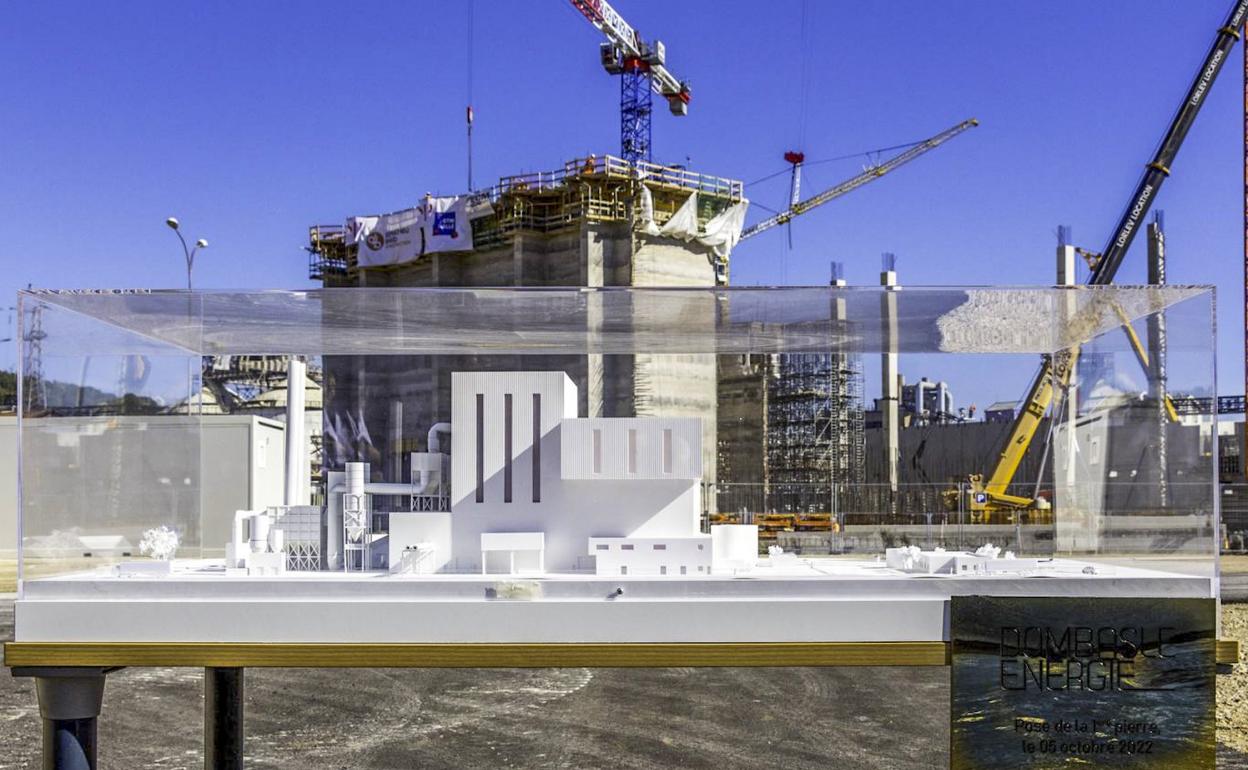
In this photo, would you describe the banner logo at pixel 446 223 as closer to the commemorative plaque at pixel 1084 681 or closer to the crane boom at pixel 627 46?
the crane boom at pixel 627 46

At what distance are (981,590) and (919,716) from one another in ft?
40.8

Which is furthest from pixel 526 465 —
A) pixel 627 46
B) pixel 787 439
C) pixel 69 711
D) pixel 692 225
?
pixel 627 46

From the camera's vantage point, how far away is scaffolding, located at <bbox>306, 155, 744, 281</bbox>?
44969 mm

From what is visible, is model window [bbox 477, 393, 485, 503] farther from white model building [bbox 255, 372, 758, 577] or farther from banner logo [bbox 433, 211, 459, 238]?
banner logo [bbox 433, 211, 459, 238]

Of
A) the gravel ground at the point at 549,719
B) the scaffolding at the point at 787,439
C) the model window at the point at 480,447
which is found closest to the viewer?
the model window at the point at 480,447

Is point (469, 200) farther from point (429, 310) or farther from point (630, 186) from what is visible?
point (429, 310)

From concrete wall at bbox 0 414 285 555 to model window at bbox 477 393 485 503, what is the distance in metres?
2.23

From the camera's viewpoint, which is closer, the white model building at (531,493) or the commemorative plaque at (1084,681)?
the commemorative plaque at (1084,681)

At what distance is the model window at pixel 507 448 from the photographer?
981cm

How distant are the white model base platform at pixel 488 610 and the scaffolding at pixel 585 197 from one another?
121ft

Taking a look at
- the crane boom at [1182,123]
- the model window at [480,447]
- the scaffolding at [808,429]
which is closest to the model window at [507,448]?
the model window at [480,447]

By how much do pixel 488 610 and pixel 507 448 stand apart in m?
1.77

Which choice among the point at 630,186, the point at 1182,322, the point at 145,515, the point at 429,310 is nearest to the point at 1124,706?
the point at 1182,322

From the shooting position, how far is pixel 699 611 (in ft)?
27.9
